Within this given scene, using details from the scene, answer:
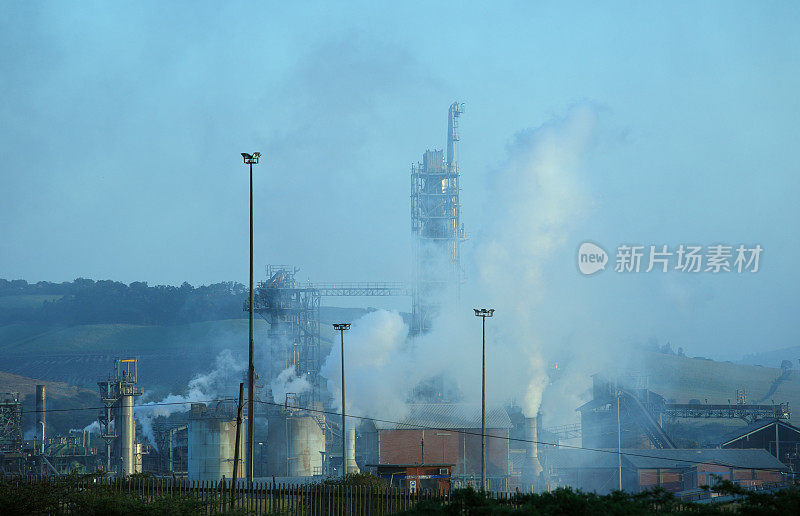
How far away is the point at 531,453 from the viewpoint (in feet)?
282

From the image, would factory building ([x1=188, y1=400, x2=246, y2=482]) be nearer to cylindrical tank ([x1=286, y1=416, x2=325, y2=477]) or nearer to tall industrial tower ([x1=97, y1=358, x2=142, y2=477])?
cylindrical tank ([x1=286, y1=416, x2=325, y2=477])

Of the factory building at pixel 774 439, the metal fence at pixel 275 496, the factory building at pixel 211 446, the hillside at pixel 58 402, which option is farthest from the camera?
the hillside at pixel 58 402

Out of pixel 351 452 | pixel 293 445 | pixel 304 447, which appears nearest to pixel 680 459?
pixel 351 452

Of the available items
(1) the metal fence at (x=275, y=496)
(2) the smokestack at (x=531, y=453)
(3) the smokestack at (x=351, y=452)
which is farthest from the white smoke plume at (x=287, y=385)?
(1) the metal fence at (x=275, y=496)

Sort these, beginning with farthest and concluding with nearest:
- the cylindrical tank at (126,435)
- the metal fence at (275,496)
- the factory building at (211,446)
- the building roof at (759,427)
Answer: the building roof at (759,427) → the factory building at (211,446) → the cylindrical tank at (126,435) → the metal fence at (275,496)

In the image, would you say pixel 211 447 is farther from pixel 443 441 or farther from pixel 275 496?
pixel 275 496

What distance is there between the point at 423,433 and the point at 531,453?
1107cm

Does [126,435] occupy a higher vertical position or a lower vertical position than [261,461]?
higher

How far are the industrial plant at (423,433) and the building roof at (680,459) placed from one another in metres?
0.15

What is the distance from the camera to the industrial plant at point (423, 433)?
7681 centimetres

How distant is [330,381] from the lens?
330 feet

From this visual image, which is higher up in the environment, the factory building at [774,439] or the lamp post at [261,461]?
the factory building at [774,439]

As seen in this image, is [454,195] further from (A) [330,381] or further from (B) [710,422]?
(B) [710,422]

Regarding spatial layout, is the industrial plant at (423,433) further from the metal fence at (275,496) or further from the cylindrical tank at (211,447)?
the metal fence at (275,496)
